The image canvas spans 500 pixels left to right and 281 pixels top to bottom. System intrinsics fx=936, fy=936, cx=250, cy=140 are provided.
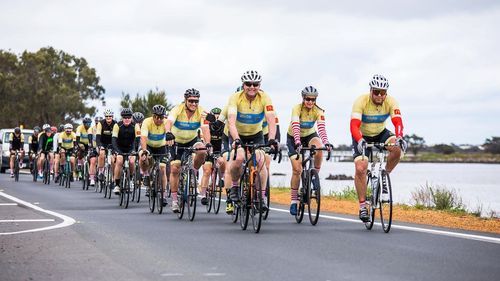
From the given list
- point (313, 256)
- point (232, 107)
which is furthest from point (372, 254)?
point (232, 107)

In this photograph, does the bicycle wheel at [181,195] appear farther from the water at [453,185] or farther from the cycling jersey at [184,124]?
the water at [453,185]

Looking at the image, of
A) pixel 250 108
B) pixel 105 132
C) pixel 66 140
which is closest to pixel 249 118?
pixel 250 108

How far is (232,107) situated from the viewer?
13992 millimetres

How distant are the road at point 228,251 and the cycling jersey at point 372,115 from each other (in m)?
1.49

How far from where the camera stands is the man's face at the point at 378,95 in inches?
543

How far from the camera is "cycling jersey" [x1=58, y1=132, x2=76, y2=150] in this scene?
30.2 meters

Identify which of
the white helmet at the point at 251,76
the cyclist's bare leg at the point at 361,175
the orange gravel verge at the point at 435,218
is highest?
the white helmet at the point at 251,76

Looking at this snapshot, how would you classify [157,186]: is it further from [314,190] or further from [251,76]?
[251,76]

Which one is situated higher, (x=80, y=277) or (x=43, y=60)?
(x=43, y=60)

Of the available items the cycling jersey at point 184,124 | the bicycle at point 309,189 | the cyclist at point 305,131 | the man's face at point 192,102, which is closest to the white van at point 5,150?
the cycling jersey at point 184,124

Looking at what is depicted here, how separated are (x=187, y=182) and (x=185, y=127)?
1268mm

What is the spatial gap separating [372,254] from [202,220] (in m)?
5.63

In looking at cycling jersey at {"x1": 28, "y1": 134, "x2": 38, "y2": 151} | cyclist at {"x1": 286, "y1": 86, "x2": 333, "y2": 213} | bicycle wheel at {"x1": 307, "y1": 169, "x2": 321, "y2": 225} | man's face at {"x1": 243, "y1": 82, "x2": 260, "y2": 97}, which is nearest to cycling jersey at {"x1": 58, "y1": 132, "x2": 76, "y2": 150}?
cycling jersey at {"x1": 28, "y1": 134, "x2": 38, "y2": 151}

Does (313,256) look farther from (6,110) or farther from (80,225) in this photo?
(6,110)
